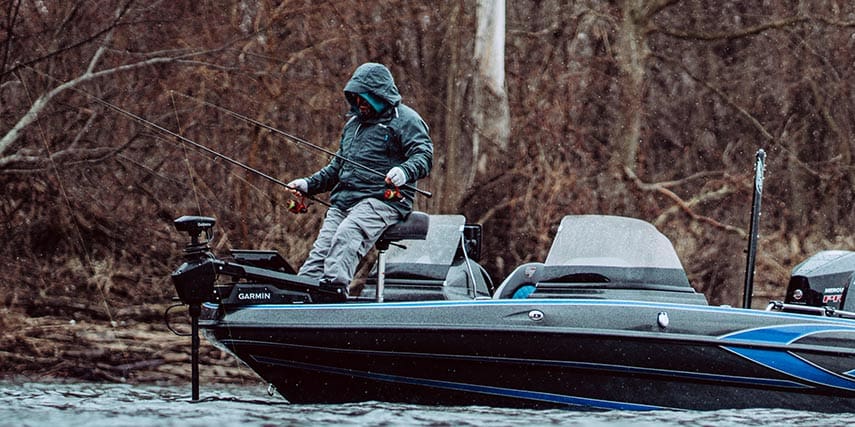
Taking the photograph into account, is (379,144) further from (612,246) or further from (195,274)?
(612,246)

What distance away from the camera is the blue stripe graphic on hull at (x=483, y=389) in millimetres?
6562

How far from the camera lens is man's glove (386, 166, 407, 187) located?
264 inches

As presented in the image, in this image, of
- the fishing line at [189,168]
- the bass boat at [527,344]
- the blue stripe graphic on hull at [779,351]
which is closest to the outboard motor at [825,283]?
the bass boat at [527,344]

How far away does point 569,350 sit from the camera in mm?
6484

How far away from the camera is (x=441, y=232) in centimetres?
747

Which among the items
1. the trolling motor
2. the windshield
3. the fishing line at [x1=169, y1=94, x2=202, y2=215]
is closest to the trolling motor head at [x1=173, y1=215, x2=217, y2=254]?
the trolling motor

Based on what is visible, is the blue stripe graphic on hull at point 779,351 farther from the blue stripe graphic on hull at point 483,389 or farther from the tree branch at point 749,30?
the tree branch at point 749,30

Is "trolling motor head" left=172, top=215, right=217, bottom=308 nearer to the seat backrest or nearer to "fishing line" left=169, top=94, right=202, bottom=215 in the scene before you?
the seat backrest

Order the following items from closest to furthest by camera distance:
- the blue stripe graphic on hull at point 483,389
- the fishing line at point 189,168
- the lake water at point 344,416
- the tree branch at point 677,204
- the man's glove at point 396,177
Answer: the lake water at point 344,416, the blue stripe graphic on hull at point 483,389, the man's glove at point 396,177, the fishing line at point 189,168, the tree branch at point 677,204

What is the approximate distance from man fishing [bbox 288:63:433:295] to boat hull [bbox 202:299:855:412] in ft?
1.11

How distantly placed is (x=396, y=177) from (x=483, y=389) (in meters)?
1.16

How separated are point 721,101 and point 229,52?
5296mm

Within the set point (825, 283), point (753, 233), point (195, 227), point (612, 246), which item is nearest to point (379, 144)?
point (195, 227)

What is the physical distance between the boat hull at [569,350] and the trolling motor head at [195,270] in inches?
10.6
